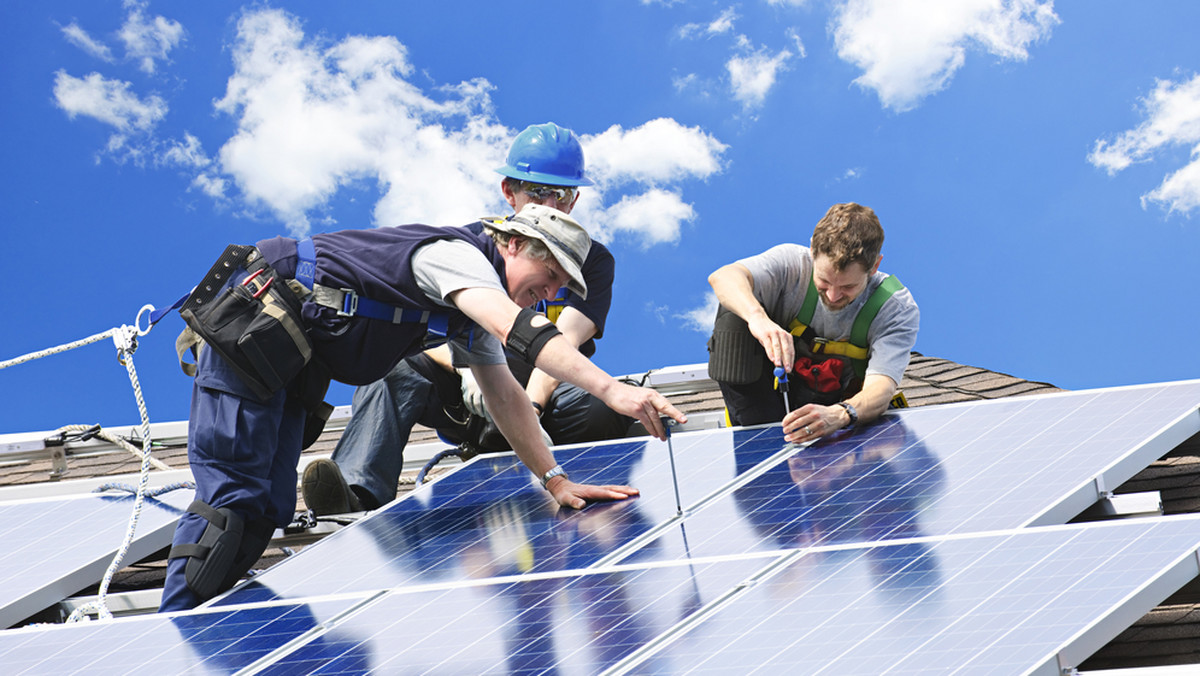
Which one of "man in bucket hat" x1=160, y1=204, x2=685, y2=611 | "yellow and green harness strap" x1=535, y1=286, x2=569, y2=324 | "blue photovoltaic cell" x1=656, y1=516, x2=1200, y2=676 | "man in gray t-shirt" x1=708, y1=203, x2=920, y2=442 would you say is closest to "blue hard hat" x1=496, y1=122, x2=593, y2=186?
"yellow and green harness strap" x1=535, y1=286, x2=569, y2=324

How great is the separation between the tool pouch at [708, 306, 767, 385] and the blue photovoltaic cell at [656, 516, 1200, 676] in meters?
2.12

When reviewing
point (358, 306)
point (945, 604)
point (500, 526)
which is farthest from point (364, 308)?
point (945, 604)

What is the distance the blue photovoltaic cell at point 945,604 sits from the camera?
276 cm

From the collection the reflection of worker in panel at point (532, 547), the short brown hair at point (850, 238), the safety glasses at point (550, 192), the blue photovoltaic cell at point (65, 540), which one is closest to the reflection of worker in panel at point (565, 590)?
the reflection of worker in panel at point (532, 547)

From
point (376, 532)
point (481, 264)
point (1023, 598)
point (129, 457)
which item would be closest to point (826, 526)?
point (1023, 598)

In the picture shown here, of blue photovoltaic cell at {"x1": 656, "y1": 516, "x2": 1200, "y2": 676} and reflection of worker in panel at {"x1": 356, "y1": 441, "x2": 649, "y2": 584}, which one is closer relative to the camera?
blue photovoltaic cell at {"x1": 656, "y1": 516, "x2": 1200, "y2": 676}

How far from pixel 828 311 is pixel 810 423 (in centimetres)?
79

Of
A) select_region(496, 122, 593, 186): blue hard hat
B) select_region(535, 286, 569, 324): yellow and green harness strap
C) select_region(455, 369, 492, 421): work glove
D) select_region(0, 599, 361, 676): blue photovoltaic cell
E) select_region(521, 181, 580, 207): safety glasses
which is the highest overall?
select_region(496, 122, 593, 186): blue hard hat

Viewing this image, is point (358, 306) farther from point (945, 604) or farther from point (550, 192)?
point (945, 604)

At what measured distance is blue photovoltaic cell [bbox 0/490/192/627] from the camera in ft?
15.7

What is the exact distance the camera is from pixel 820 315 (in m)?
5.60

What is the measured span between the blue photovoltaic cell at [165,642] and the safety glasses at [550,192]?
3.01 metres

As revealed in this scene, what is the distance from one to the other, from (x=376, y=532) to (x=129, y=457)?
4.23 m

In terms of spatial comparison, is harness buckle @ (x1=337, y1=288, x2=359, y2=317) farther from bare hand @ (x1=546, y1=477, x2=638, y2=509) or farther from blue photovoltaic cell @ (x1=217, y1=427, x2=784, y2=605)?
bare hand @ (x1=546, y1=477, x2=638, y2=509)
